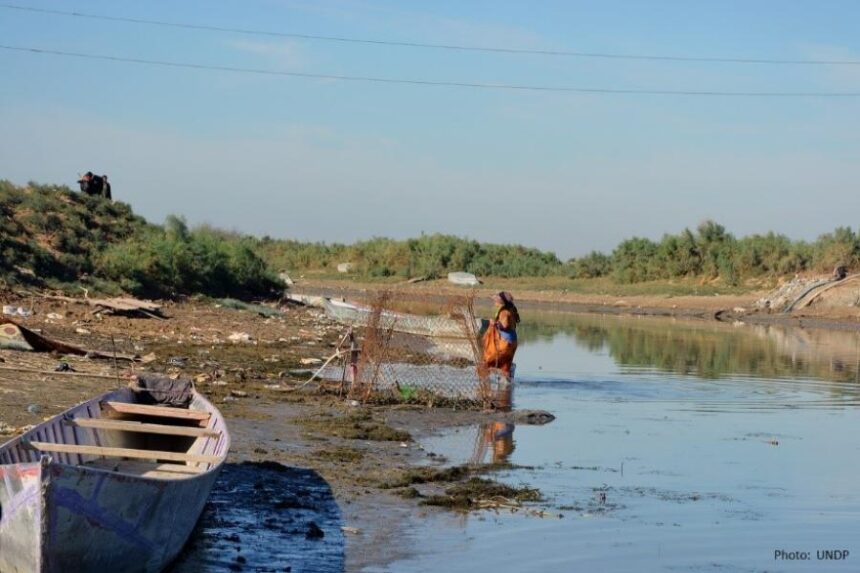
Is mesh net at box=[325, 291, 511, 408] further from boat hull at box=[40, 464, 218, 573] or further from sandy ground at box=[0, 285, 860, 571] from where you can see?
boat hull at box=[40, 464, 218, 573]

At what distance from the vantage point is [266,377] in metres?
20.0

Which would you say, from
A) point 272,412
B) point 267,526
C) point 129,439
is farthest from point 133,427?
point 272,412

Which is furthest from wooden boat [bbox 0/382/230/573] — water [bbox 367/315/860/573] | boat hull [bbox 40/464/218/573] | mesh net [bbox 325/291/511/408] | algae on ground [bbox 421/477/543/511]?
mesh net [bbox 325/291/511/408]

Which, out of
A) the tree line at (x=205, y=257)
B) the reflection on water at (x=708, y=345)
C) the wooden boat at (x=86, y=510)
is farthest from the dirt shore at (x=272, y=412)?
the reflection on water at (x=708, y=345)

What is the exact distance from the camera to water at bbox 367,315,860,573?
10.3 meters

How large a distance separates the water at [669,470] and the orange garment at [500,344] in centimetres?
→ 79

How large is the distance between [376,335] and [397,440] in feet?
11.5

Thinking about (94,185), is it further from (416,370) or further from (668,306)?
(668,306)

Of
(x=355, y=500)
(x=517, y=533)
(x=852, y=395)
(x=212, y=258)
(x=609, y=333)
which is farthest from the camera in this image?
(x=609, y=333)

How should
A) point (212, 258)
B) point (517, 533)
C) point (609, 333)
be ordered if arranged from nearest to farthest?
point (517, 533) → point (212, 258) → point (609, 333)

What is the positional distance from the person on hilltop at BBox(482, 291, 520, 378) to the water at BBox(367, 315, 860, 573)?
2.67ft

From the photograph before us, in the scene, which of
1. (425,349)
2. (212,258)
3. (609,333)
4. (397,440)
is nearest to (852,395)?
(425,349)

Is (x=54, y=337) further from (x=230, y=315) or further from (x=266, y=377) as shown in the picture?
(x=230, y=315)

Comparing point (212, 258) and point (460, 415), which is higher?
point (212, 258)
